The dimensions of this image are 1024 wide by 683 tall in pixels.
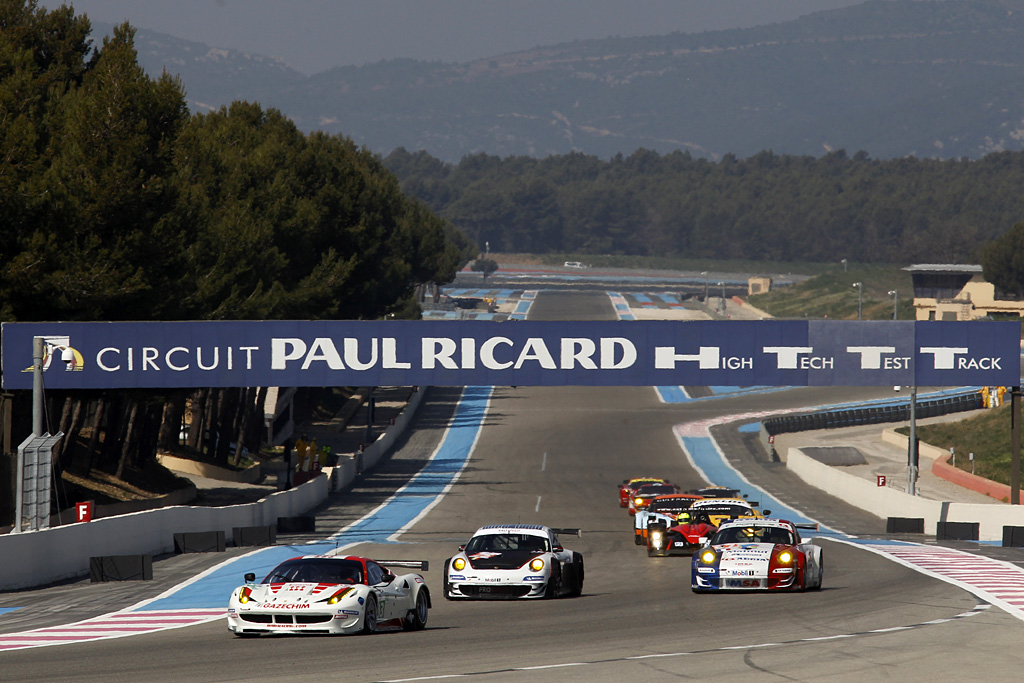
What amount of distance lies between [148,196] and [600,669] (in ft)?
89.9

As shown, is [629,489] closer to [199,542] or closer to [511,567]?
[199,542]

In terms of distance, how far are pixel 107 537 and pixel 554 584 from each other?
11.7 meters

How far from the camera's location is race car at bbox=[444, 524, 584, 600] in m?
22.4

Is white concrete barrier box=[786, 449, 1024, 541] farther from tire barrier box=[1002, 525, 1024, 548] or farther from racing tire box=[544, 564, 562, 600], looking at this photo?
racing tire box=[544, 564, 562, 600]

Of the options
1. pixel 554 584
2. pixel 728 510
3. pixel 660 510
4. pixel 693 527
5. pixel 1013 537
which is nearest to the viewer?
pixel 554 584

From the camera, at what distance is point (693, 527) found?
104 feet

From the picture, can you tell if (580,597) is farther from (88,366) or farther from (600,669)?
(88,366)

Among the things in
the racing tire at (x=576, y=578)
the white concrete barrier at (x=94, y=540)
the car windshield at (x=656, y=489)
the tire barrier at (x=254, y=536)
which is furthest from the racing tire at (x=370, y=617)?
the car windshield at (x=656, y=489)

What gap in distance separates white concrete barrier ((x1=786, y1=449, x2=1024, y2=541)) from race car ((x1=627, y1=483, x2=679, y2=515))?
27.7 ft

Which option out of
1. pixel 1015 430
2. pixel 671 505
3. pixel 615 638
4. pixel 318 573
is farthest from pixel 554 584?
pixel 1015 430

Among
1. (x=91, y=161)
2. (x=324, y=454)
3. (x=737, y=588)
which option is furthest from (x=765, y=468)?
(x=737, y=588)

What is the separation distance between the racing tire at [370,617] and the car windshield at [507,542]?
Result: 512 centimetres

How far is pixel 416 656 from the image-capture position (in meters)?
16.4

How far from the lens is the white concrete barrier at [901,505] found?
133ft
